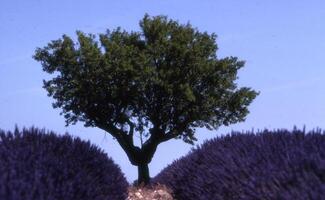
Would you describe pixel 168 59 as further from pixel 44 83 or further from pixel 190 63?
pixel 44 83

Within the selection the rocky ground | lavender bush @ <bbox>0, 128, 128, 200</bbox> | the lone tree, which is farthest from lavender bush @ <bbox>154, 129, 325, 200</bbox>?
the lone tree

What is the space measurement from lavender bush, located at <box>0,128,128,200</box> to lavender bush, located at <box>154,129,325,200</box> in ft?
4.70

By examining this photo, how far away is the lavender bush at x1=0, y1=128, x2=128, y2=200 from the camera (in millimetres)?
4117

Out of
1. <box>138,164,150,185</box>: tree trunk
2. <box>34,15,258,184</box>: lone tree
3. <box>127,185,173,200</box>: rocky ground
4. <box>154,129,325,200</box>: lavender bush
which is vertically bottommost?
<box>154,129,325,200</box>: lavender bush

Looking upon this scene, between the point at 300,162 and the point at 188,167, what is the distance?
14.9 ft

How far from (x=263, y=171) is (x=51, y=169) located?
2200mm

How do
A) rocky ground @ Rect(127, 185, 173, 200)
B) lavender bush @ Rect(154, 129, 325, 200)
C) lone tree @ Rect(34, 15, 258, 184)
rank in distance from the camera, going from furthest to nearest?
lone tree @ Rect(34, 15, 258, 184) < rocky ground @ Rect(127, 185, 173, 200) < lavender bush @ Rect(154, 129, 325, 200)

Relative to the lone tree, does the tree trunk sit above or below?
below

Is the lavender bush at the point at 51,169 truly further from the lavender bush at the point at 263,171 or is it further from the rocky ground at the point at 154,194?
the rocky ground at the point at 154,194

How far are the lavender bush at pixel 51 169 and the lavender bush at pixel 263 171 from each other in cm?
143

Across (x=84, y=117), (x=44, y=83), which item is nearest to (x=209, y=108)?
(x=84, y=117)

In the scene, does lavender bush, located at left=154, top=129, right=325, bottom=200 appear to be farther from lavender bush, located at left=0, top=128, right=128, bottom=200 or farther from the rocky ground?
the rocky ground

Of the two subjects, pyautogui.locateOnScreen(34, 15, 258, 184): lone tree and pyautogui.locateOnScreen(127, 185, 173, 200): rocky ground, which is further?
→ pyautogui.locateOnScreen(34, 15, 258, 184): lone tree

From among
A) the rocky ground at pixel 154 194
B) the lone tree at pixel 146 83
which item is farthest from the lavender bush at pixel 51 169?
the lone tree at pixel 146 83
